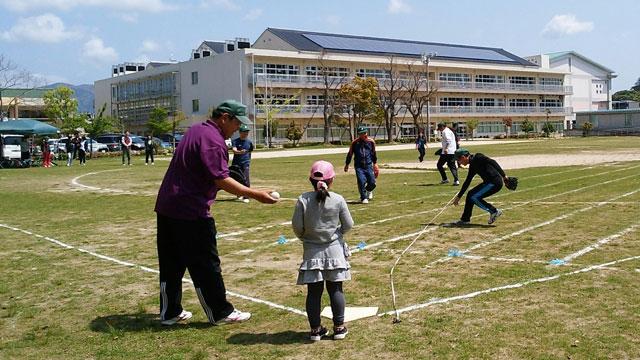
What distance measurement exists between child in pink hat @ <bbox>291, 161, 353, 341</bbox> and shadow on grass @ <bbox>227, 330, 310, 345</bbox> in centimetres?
16

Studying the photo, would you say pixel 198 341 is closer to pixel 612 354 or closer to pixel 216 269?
pixel 216 269

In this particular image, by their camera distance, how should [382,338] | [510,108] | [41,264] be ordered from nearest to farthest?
[382,338]
[41,264]
[510,108]

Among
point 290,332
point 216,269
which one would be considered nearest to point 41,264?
point 216,269

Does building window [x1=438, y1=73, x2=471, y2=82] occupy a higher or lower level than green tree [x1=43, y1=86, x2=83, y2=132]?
higher

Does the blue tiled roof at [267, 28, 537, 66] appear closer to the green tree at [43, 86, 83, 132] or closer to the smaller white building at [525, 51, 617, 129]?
the smaller white building at [525, 51, 617, 129]

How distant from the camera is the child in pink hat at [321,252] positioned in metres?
5.46

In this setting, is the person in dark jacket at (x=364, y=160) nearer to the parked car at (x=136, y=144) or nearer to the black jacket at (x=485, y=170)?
the black jacket at (x=485, y=170)

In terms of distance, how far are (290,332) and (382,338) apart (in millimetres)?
829

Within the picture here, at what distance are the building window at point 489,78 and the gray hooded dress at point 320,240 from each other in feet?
308

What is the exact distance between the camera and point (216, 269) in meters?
5.92

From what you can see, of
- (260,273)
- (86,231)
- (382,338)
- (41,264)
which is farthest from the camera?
(86,231)

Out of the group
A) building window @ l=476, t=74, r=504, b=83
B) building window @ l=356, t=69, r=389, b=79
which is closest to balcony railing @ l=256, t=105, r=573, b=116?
building window @ l=476, t=74, r=504, b=83

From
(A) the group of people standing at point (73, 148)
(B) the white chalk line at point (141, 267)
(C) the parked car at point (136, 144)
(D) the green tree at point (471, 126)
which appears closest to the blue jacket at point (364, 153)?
(B) the white chalk line at point (141, 267)

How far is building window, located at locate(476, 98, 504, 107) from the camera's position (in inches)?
3780
